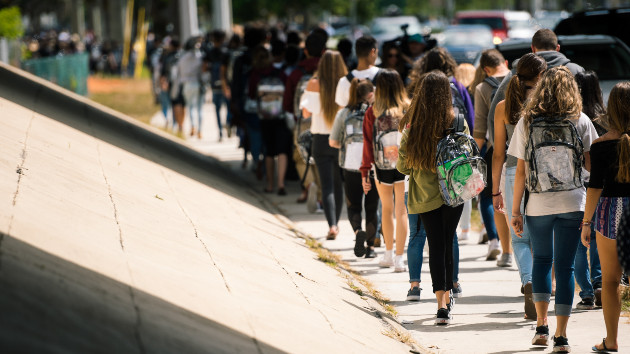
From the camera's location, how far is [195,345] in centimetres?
496

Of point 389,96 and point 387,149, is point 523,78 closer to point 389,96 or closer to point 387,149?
point 389,96

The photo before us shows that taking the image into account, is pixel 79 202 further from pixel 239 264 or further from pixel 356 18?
pixel 356 18

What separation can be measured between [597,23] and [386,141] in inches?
259

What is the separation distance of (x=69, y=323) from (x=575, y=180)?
322cm

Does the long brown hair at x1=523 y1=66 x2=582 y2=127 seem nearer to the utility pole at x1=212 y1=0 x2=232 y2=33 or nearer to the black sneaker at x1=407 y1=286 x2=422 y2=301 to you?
the black sneaker at x1=407 y1=286 x2=422 y2=301

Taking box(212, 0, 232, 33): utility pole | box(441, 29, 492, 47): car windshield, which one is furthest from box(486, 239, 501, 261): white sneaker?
box(441, 29, 492, 47): car windshield

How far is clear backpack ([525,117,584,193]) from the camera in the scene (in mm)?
6176

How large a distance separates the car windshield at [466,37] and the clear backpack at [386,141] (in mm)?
19427

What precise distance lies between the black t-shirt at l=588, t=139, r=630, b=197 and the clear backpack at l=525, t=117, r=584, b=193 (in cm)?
22

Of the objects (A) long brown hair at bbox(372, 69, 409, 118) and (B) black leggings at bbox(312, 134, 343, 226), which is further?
(B) black leggings at bbox(312, 134, 343, 226)

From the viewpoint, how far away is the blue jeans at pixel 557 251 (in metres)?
6.28

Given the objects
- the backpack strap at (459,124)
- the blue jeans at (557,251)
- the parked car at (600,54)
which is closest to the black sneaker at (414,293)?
the backpack strap at (459,124)

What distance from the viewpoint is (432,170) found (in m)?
6.98

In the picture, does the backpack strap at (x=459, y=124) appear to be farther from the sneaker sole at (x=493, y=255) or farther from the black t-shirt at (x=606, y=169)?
the sneaker sole at (x=493, y=255)
